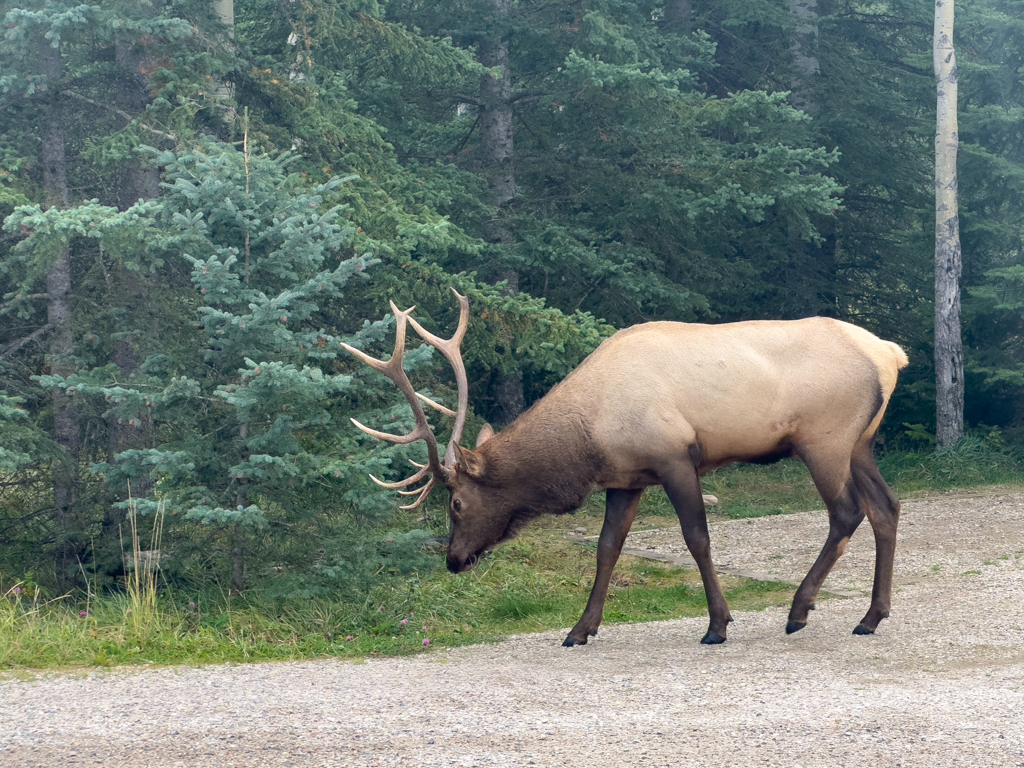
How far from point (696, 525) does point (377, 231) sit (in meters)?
4.65

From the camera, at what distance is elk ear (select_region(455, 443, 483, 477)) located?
22.9 ft

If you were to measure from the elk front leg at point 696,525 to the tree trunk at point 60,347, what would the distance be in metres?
4.85

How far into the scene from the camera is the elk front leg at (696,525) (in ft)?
22.0

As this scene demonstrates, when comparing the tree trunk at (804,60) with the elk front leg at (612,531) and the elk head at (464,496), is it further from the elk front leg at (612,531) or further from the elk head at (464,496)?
the elk head at (464,496)

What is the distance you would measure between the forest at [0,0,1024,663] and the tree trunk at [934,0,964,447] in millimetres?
306

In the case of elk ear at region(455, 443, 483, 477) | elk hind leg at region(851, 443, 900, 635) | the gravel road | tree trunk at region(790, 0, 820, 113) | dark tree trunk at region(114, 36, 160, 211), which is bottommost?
the gravel road

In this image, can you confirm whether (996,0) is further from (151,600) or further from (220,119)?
(151,600)

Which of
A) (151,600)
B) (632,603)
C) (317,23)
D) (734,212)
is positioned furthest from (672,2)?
(151,600)


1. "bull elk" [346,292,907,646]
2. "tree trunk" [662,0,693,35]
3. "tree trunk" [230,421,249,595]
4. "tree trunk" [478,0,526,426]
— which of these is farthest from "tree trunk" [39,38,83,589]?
"tree trunk" [662,0,693,35]

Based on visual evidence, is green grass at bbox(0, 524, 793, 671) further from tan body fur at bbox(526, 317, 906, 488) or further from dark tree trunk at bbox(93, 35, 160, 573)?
tan body fur at bbox(526, 317, 906, 488)

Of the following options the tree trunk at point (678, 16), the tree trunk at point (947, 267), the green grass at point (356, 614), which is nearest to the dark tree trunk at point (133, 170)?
the green grass at point (356, 614)

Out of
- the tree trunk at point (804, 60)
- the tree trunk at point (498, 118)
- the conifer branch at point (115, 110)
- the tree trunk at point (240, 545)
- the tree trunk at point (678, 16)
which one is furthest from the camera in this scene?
the tree trunk at point (804, 60)

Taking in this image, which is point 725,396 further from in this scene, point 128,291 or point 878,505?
point 128,291

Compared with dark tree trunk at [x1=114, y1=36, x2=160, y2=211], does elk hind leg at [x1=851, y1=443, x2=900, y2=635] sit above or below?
below
